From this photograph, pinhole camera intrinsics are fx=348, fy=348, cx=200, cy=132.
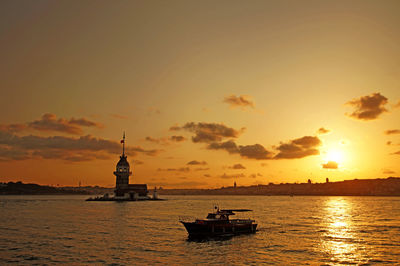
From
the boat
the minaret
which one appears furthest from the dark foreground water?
the minaret

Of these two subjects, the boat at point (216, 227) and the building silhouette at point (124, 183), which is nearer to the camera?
the boat at point (216, 227)

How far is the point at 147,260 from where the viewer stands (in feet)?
134

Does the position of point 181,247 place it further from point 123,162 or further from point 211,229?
point 123,162

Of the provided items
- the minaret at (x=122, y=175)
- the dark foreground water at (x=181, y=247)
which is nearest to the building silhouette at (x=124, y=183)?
the minaret at (x=122, y=175)

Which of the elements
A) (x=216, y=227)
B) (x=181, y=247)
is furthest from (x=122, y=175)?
(x=181, y=247)

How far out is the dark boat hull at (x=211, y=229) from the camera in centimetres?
5766

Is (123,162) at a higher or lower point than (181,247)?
higher

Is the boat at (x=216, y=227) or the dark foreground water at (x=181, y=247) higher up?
the boat at (x=216, y=227)

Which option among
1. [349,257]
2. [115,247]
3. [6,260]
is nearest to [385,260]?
[349,257]

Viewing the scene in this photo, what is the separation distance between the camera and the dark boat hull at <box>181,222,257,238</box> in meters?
57.7

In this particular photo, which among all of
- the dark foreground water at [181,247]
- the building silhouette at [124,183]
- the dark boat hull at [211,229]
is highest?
the building silhouette at [124,183]

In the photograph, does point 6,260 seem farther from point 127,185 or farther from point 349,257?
point 127,185

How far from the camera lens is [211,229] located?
5894 centimetres

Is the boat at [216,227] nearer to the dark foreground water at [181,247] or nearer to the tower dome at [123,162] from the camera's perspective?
the dark foreground water at [181,247]
